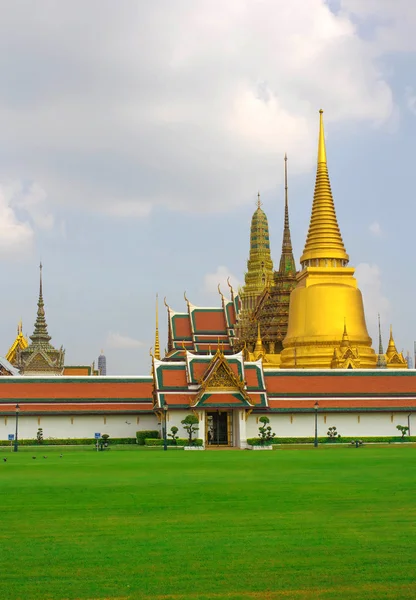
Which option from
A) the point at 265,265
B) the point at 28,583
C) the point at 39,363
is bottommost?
the point at 28,583

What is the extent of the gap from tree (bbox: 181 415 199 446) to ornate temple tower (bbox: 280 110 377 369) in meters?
18.4

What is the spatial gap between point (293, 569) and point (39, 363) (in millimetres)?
77741

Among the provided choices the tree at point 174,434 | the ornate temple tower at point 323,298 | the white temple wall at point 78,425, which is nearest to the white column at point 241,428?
the tree at point 174,434

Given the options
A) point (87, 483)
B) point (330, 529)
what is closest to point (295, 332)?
point (87, 483)

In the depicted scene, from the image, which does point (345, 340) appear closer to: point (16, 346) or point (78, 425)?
point (78, 425)

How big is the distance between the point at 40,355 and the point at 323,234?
3587 cm

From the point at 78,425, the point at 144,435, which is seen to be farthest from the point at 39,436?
the point at 144,435

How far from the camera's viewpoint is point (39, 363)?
8538 cm

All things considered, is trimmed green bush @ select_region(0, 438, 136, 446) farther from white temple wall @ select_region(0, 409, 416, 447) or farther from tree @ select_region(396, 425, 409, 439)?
tree @ select_region(396, 425, 409, 439)

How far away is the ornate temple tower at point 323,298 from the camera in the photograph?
194 ft

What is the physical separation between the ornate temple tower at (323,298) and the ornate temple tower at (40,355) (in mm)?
31380

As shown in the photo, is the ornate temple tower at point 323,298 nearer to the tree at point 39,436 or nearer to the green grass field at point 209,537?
the tree at point 39,436

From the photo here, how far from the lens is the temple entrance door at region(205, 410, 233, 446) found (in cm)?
4294

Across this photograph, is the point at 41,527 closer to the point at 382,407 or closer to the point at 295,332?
the point at 382,407
